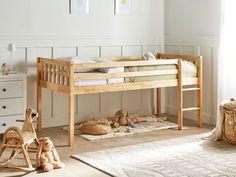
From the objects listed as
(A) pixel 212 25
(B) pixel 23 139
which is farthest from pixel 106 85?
(A) pixel 212 25

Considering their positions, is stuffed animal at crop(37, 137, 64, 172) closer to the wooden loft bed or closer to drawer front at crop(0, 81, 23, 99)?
the wooden loft bed

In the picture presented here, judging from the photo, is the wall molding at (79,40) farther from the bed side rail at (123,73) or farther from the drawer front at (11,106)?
the bed side rail at (123,73)

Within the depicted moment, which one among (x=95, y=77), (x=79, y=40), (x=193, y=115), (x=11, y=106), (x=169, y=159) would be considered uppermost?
(x=79, y=40)

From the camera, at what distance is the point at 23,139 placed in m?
3.47

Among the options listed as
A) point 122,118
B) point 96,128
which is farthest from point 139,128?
point 96,128

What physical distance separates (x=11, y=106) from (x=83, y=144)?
0.81 meters

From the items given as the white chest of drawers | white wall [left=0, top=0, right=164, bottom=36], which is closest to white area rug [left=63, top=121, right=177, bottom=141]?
the white chest of drawers

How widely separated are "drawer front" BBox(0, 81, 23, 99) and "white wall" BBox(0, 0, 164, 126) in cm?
38

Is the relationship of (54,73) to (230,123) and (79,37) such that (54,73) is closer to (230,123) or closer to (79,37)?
(79,37)

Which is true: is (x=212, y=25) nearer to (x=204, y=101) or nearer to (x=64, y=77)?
(x=204, y=101)

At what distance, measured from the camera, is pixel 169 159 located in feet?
12.2

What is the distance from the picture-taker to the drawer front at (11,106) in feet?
14.4

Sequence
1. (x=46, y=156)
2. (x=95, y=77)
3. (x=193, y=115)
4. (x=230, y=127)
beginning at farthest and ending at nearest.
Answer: (x=193, y=115)
(x=95, y=77)
(x=230, y=127)
(x=46, y=156)

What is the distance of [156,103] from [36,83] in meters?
1.69
